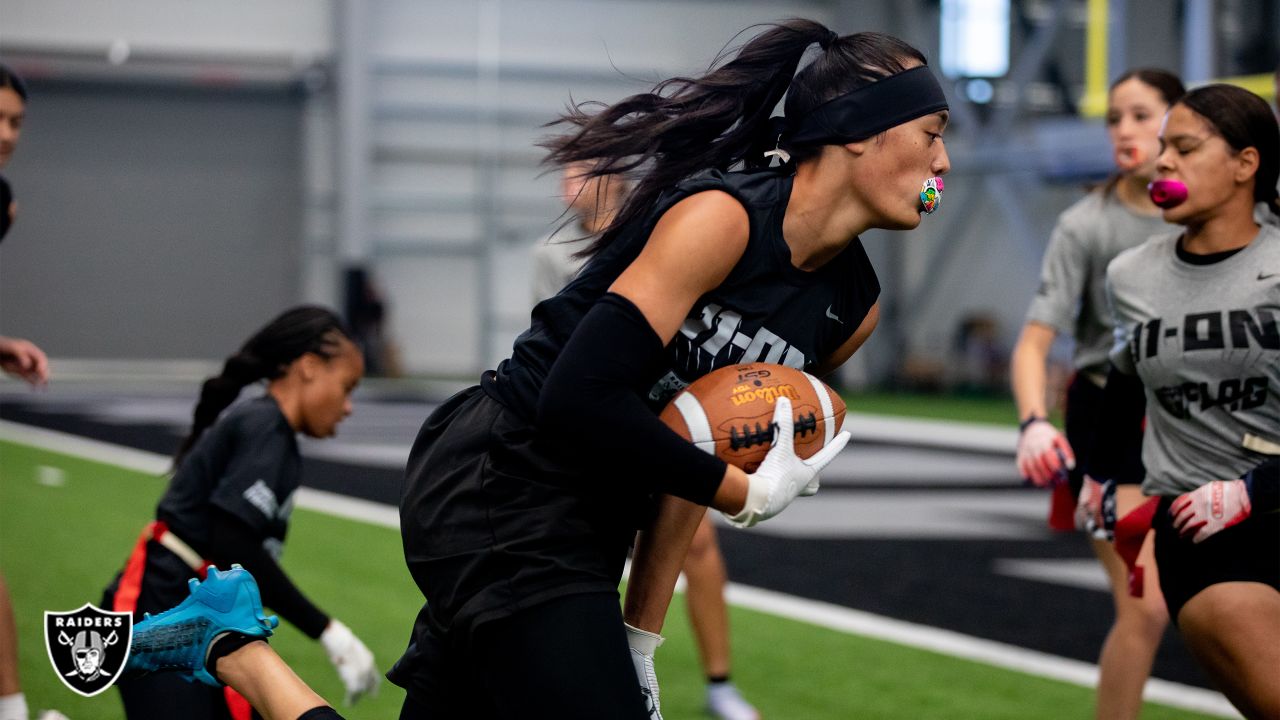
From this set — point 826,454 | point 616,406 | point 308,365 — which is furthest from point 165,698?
point 826,454

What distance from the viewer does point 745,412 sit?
263 centimetres

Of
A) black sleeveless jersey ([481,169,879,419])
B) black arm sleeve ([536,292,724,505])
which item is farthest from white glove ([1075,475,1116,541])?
black arm sleeve ([536,292,724,505])

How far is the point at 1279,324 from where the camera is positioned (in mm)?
3277

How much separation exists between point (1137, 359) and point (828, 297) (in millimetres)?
1100

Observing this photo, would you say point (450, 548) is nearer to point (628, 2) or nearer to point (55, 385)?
point (55, 385)

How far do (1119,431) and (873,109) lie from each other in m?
1.46

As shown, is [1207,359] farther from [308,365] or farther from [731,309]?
[308,365]

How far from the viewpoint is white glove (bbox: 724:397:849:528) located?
8.26ft

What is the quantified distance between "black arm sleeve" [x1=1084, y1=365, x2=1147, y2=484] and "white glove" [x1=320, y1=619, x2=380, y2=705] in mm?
1870

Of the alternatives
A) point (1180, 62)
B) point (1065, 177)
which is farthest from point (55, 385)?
point (1180, 62)

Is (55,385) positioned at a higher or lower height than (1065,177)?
lower

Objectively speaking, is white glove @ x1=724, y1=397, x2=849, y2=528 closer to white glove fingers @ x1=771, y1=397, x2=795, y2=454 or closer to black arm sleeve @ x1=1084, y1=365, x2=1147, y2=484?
white glove fingers @ x1=771, y1=397, x2=795, y2=454

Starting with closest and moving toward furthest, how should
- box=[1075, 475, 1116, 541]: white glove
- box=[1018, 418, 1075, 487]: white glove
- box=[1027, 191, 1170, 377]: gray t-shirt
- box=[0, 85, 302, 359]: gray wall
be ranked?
box=[1075, 475, 1116, 541]: white glove → box=[1018, 418, 1075, 487]: white glove → box=[1027, 191, 1170, 377]: gray t-shirt → box=[0, 85, 302, 359]: gray wall

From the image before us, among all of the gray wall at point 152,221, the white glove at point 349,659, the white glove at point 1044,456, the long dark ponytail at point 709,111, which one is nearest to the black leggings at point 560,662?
the long dark ponytail at point 709,111
